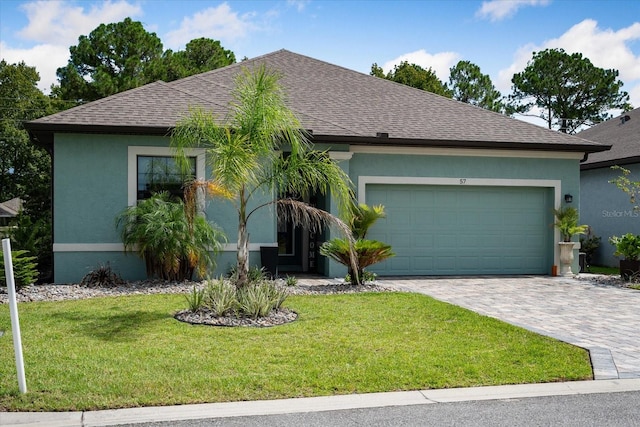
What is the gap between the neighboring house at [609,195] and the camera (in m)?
18.8

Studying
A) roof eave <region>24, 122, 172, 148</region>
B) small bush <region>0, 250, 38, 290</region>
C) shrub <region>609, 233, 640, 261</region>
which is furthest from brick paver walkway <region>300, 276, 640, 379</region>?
small bush <region>0, 250, 38, 290</region>

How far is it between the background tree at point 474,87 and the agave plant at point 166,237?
32.5 meters

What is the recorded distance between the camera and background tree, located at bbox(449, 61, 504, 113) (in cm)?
4134

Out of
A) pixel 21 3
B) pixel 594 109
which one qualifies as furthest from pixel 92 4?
pixel 594 109

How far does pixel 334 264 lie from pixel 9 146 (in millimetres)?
26178

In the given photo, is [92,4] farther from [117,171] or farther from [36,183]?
[36,183]

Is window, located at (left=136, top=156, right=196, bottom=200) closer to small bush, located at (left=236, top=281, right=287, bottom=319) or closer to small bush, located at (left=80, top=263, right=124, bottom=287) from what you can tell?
small bush, located at (left=80, top=263, right=124, bottom=287)

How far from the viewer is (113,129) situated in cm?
1236

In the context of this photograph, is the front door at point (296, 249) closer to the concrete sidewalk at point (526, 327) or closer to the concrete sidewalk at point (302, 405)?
the concrete sidewalk at point (526, 327)

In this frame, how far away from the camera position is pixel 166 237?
11.7m

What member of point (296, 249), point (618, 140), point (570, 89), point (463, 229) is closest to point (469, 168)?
point (463, 229)

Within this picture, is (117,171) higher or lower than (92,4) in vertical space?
lower

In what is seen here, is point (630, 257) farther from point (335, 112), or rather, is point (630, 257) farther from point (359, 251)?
point (335, 112)

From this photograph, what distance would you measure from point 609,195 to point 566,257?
5.90 metres
